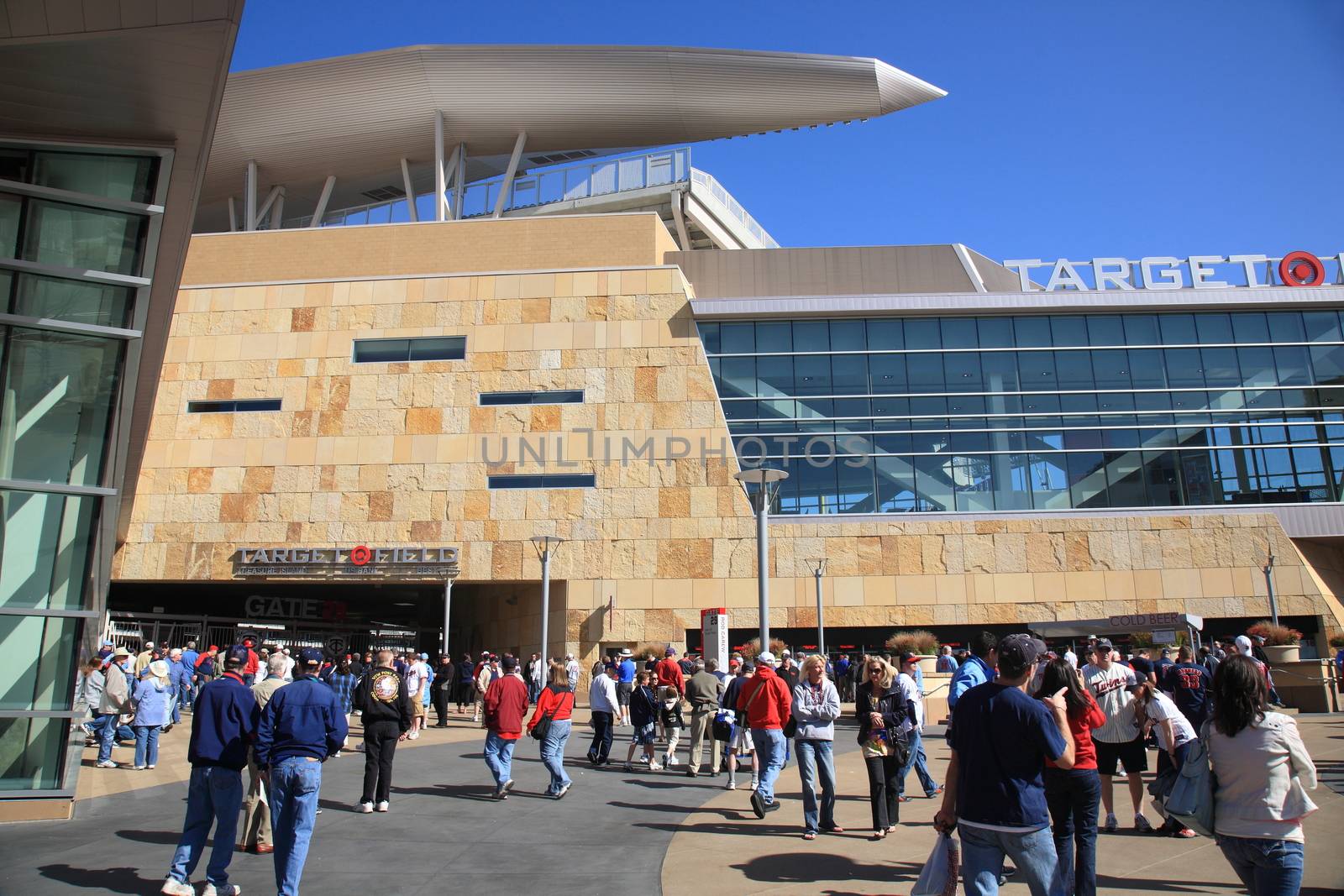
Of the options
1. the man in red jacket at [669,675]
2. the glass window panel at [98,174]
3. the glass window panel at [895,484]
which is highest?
the glass window panel at [895,484]

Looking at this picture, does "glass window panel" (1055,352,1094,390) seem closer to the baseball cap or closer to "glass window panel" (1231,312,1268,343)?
"glass window panel" (1231,312,1268,343)

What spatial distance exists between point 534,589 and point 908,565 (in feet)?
40.2

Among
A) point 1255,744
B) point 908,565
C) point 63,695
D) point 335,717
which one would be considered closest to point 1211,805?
point 1255,744

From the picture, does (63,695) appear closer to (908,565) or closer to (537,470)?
(537,470)

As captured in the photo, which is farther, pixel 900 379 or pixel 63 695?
pixel 900 379

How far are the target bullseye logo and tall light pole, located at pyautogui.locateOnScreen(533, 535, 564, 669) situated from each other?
84.9ft

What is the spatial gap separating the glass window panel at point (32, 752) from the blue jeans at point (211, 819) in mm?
3906

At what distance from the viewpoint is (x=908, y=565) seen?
31.8 metres

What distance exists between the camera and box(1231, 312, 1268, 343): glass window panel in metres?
33.6

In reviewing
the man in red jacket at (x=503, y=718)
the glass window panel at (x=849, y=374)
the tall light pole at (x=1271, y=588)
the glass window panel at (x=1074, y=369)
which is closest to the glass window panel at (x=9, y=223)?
the man in red jacket at (x=503, y=718)

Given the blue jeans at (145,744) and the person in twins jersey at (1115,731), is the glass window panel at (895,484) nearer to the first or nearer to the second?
the blue jeans at (145,744)

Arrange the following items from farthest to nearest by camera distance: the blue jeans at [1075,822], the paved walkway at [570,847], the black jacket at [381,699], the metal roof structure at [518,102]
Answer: the metal roof structure at [518,102] → the black jacket at [381,699] → the paved walkway at [570,847] → the blue jeans at [1075,822]

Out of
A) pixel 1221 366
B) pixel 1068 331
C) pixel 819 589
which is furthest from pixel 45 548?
pixel 1221 366

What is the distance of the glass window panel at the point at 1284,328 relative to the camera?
33.6 meters
